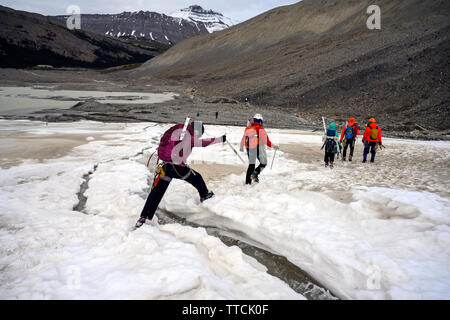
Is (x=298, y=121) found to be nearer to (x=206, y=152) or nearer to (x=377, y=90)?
(x=377, y=90)

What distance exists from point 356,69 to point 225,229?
35.4 meters

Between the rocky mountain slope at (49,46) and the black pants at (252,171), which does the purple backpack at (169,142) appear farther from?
the rocky mountain slope at (49,46)

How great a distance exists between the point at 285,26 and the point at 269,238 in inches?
3307

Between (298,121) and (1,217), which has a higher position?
(298,121)

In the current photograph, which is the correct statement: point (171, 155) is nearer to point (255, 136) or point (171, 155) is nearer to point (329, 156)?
point (255, 136)

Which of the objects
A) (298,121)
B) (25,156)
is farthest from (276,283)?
(298,121)

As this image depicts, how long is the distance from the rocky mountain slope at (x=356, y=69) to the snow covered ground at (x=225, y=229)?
18.5 meters

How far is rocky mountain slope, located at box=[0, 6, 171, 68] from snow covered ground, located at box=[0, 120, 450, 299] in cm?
12937

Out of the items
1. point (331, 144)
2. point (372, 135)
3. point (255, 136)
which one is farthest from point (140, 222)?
point (372, 135)

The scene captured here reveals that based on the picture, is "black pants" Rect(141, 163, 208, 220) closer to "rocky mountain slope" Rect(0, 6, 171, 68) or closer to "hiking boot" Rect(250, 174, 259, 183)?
"hiking boot" Rect(250, 174, 259, 183)

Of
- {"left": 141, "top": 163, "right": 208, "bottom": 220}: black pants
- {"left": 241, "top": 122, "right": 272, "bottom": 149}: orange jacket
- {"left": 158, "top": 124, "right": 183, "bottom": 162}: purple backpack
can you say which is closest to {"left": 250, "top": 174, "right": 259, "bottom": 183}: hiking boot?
{"left": 241, "top": 122, "right": 272, "bottom": 149}: orange jacket

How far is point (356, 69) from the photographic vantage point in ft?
115

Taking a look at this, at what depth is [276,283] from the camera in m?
3.59
